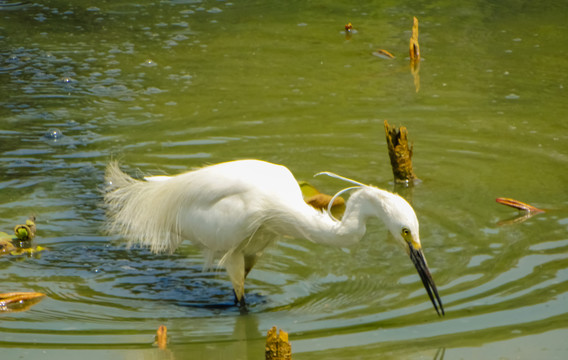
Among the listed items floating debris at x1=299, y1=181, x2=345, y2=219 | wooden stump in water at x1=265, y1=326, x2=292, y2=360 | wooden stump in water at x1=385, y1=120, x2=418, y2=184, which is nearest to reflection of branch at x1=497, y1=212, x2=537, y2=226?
wooden stump in water at x1=385, y1=120, x2=418, y2=184

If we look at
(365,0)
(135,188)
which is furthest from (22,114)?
(365,0)

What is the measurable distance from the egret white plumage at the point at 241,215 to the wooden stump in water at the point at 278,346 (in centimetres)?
95

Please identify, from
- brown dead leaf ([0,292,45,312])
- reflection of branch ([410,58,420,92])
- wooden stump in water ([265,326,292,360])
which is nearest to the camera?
wooden stump in water ([265,326,292,360])

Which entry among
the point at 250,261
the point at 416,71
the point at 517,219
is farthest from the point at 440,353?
the point at 416,71

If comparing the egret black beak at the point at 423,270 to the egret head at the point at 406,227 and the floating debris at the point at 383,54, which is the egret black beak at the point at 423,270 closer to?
the egret head at the point at 406,227

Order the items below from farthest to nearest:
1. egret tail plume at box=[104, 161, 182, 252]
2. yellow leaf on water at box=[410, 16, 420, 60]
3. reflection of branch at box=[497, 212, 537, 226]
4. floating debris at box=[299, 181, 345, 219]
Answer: yellow leaf on water at box=[410, 16, 420, 60] < floating debris at box=[299, 181, 345, 219] < reflection of branch at box=[497, 212, 537, 226] < egret tail plume at box=[104, 161, 182, 252]

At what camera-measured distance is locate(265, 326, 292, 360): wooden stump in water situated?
3.69 m

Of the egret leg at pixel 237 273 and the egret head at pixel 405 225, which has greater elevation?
the egret head at pixel 405 225

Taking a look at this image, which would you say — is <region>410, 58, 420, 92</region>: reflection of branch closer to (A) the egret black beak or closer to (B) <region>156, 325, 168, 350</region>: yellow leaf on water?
(A) the egret black beak

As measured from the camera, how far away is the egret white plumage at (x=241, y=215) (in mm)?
4504

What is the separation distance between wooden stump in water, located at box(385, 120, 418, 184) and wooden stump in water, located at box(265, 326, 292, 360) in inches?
125

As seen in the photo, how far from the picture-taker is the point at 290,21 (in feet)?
38.9

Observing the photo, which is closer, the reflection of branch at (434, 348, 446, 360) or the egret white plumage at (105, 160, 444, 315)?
the reflection of branch at (434, 348, 446, 360)

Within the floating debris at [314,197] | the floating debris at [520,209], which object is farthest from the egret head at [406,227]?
the floating debris at [520,209]
